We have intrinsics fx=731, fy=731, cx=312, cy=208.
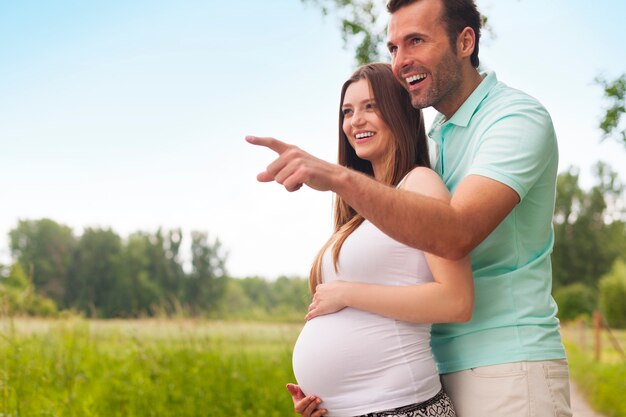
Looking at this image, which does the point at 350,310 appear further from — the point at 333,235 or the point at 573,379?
the point at 573,379

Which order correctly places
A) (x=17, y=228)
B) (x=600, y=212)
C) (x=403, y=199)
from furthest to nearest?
(x=17, y=228), (x=600, y=212), (x=403, y=199)

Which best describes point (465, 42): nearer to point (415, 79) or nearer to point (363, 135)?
point (415, 79)

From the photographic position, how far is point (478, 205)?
1.96 metres

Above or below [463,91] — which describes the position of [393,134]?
below

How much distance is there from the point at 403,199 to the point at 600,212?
47097 mm

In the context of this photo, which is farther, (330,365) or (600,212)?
(600,212)

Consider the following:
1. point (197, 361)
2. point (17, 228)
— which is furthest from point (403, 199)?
point (17, 228)

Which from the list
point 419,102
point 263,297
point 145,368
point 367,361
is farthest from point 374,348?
point 263,297

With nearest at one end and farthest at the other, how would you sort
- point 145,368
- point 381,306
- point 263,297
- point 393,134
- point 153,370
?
point 381,306
point 393,134
point 153,370
point 145,368
point 263,297

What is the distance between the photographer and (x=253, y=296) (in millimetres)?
46750

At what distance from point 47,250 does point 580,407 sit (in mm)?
47769

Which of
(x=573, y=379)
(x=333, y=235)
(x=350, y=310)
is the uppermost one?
(x=333, y=235)

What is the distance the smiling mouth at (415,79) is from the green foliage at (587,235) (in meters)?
43.9

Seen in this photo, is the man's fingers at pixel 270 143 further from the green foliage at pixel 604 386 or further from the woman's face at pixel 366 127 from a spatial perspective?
the green foliage at pixel 604 386
